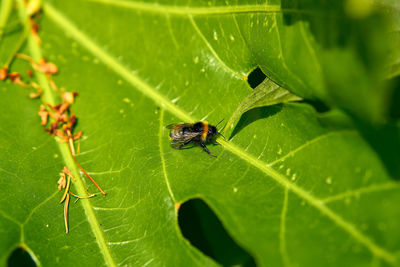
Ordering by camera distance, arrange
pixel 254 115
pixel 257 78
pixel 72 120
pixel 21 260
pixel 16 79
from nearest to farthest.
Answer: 1. pixel 254 115
2. pixel 21 260
3. pixel 257 78
4. pixel 72 120
5. pixel 16 79

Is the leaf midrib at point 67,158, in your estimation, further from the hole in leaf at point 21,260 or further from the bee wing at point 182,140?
the bee wing at point 182,140

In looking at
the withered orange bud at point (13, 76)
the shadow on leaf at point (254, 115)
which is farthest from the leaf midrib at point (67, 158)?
the shadow on leaf at point (254, 115)

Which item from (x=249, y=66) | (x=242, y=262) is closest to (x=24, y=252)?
(x=242, y=262)

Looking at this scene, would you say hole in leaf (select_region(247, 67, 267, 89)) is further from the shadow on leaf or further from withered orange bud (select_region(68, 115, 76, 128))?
withered orange bud (select_region(68, 115, 76, 128))

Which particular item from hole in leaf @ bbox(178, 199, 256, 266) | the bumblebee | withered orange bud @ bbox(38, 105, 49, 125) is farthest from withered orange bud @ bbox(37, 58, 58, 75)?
hole in leaf @ bbox(178, 199, 256, 266)

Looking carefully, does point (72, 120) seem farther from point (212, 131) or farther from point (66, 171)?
point (212, 131)

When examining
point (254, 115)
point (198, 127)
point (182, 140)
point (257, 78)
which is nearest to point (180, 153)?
point (182, 140)
